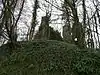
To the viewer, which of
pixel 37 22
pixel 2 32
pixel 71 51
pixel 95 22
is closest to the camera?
pixel 71 51

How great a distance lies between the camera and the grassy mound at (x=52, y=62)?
16.6ft

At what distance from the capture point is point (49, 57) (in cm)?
575

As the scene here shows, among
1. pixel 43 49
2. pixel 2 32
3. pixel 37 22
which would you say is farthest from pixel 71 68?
pixel 37 22

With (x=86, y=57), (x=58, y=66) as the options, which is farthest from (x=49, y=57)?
(x=86, y=57)

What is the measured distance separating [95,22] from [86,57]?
627 cm

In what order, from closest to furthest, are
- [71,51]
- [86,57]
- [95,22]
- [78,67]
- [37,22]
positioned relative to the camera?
[78,67], [86,57], [71,51], [95,22], [37,22]

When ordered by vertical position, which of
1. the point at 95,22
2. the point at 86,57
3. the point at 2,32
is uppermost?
the point at 95,22

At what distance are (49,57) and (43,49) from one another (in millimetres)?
761

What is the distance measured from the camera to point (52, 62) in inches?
214

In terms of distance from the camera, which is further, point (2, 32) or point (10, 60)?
point (2, 32)

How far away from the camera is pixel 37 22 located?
13.5 meters

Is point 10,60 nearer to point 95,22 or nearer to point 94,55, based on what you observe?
point 94,55

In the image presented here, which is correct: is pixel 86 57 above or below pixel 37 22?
below

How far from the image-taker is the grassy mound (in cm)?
506
